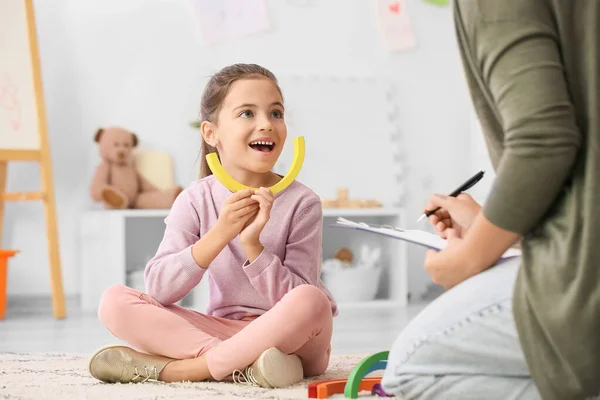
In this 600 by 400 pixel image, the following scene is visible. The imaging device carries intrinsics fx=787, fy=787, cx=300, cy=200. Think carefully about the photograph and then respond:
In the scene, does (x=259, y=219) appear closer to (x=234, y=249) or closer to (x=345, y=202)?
(x=234, y=249)

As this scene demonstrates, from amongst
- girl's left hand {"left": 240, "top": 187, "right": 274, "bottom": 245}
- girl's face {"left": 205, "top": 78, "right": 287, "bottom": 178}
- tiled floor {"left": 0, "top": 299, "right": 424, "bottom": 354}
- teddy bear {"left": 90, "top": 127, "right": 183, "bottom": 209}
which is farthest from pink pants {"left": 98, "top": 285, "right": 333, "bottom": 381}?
teddy bear {"left": 90, "top": 127, "right": 183, "bottom": 209}

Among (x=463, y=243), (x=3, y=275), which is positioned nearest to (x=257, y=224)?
(x=463, y=243)

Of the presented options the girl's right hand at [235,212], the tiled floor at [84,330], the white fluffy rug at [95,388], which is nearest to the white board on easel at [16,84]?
the tiled floor at [84,330]

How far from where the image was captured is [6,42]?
8.56 feet

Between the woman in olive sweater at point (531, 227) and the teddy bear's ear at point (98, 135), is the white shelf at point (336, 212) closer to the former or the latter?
the teddy bear's ear at point (98, 135)

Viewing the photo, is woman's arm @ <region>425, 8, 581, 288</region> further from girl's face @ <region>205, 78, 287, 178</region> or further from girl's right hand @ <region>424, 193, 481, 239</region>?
girl's face @ <region>205, 78, 287, 178</region>

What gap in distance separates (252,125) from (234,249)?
219mm

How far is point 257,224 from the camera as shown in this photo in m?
1.21

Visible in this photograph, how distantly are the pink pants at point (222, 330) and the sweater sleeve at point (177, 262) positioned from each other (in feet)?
0.09

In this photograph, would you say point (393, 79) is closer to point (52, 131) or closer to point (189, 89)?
point (189, 89)

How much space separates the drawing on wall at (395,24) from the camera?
3.27 meters

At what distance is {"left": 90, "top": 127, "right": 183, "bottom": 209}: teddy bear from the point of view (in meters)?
2.92

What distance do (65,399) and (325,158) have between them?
7.19ft

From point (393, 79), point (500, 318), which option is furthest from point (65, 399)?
point (393, 79)
